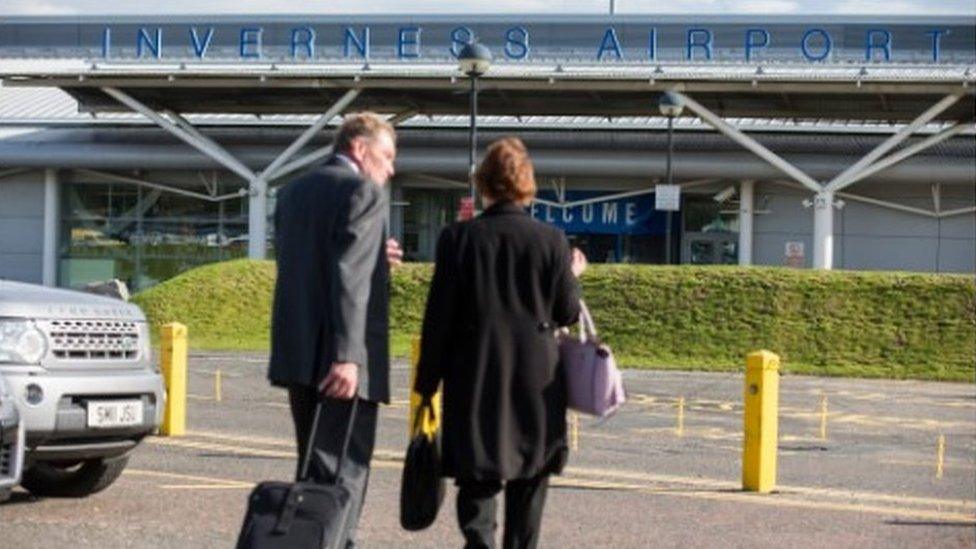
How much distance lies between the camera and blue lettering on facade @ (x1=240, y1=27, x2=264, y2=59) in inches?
1836

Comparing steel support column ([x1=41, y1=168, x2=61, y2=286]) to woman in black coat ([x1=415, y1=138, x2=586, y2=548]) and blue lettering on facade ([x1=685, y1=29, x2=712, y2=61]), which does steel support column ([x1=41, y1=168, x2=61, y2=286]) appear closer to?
blue lettering on facade ([x1=685, y1=29, x2=712, y2=61])

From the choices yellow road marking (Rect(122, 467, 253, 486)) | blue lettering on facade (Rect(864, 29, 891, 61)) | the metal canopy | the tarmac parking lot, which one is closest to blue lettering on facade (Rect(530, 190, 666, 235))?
the metal canopy

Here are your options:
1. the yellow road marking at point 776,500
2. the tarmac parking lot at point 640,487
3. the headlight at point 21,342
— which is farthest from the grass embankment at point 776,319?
the headlight at point 21,342

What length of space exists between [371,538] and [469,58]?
551 inches

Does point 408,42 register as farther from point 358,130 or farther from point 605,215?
point 358,130

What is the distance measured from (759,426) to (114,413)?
14.6 feet

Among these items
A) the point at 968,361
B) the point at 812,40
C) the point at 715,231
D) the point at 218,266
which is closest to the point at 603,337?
the point at 968,361

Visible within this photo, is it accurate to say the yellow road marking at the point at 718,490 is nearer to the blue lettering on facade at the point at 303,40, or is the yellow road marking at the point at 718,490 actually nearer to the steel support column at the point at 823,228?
the steel support column at the point at 823,228

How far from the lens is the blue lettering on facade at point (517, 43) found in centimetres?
4849

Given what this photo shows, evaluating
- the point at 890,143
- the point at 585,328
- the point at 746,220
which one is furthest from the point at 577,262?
the point at 746,220

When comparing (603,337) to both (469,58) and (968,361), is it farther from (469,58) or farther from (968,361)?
(469,58)

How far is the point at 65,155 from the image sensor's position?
4831 cm

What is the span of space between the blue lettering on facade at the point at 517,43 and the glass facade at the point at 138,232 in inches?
357

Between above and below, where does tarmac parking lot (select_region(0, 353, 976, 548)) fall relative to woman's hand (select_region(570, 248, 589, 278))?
below
